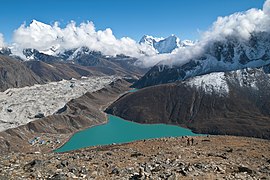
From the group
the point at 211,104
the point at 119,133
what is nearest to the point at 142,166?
the point at 119,133

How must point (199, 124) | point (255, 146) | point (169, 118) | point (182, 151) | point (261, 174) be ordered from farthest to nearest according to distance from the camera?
point (169, 118) < point (199, 124) < point (255, 146) < point (182, 151) < point (261, 174)

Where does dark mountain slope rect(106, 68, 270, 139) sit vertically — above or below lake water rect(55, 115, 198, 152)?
above

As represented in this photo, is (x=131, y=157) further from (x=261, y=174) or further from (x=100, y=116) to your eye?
(x=100, y=116)

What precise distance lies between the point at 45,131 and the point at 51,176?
4423 inches

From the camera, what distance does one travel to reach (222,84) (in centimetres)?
17900

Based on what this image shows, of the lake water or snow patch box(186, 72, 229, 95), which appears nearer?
the lake water

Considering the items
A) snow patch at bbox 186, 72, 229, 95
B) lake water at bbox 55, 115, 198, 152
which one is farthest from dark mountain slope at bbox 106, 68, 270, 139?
lake water at bbox 55, 115, 198, 152

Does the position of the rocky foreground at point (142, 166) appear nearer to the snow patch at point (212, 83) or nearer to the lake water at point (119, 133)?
the lake water at point (119, 133)

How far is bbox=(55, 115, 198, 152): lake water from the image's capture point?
388 feet

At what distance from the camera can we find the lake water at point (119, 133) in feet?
388

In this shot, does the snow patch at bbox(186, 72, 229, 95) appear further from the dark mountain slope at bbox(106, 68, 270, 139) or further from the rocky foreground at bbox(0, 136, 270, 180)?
the rocky foreground at bbox(0, 136, 270, 180)

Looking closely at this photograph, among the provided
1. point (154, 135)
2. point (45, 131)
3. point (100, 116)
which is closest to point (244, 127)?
point (154, 135)

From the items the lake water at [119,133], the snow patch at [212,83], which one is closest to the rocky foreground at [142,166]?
the lake water at [119,133]

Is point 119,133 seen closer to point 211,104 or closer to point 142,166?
point 211,104
